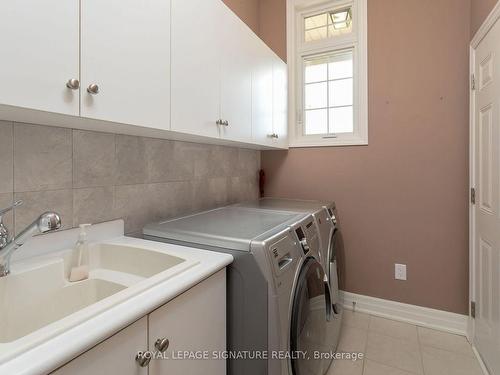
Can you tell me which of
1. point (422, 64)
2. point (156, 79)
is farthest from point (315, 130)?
point (156, 79)

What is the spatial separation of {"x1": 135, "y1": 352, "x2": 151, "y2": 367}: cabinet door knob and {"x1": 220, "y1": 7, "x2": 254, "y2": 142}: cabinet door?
1106 mm

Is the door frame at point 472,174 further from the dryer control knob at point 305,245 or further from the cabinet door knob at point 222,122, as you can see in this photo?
the cabinet door knob at point 222,122

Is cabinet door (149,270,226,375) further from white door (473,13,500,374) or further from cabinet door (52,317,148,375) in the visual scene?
white door (473,13,500,374)

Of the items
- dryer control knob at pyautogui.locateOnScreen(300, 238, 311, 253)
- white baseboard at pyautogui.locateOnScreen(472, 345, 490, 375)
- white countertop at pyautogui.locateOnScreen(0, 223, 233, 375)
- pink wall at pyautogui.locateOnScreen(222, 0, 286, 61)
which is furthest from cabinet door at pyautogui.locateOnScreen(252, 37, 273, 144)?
white baseboard at pyautogui.locateOnScreen(472, 345, 490, 375)

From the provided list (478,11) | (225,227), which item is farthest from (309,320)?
(478,11)

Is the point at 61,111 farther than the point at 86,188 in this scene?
No

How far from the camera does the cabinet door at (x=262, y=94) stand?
1.89 meters

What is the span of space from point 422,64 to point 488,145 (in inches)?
33.2

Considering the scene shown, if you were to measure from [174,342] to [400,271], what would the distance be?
204cm

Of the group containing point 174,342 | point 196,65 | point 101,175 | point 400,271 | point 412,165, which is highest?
point 196,65

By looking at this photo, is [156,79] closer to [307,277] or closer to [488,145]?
[307,277]

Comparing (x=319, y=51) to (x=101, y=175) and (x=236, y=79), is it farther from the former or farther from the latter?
(x=101, y=175)

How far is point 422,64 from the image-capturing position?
212 cm

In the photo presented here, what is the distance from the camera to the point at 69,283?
106 centimetres
